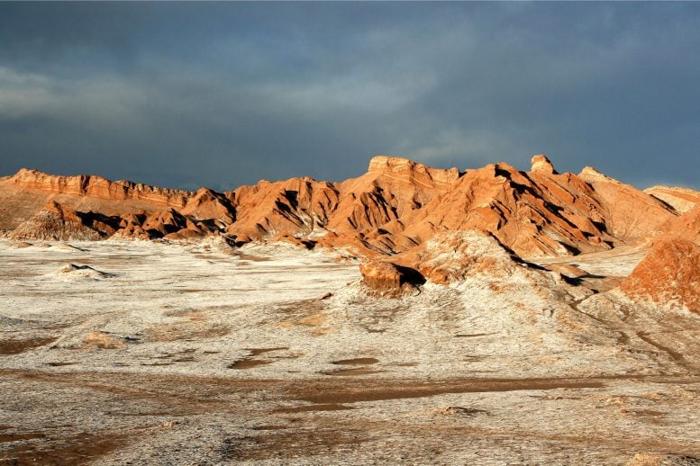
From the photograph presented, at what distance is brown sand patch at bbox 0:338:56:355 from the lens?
141 feet

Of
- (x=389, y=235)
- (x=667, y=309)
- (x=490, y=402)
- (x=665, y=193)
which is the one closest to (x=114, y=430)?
(x=490, y=402)

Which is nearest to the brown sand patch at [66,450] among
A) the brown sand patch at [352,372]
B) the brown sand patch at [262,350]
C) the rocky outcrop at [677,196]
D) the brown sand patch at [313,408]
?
the brown sand patch at [313,408]

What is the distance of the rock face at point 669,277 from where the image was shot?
51.5m

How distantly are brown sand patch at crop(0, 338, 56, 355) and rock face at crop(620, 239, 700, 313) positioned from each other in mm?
46621

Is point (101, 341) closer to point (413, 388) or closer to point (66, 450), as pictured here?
point (413, 388)

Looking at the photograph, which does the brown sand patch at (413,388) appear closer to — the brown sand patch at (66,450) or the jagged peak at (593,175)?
the brown sand patch at (66,450)

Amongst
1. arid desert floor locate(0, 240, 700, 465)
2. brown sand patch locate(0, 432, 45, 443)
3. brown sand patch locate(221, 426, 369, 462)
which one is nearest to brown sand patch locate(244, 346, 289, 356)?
arid desert floor locate(0, 240, 700, 465)

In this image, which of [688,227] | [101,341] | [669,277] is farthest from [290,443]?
[688,227]

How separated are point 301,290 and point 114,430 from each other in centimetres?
5436

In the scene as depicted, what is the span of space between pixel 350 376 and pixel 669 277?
33.3 metres

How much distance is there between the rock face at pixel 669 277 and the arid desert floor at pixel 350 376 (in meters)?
1.88

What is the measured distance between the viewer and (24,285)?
8362 cm

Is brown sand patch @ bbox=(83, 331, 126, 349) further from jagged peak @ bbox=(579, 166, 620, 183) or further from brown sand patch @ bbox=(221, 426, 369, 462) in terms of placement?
jagged peak @ bbox=(579, 166, 620, 183)

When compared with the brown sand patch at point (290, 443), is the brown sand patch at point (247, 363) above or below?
below
